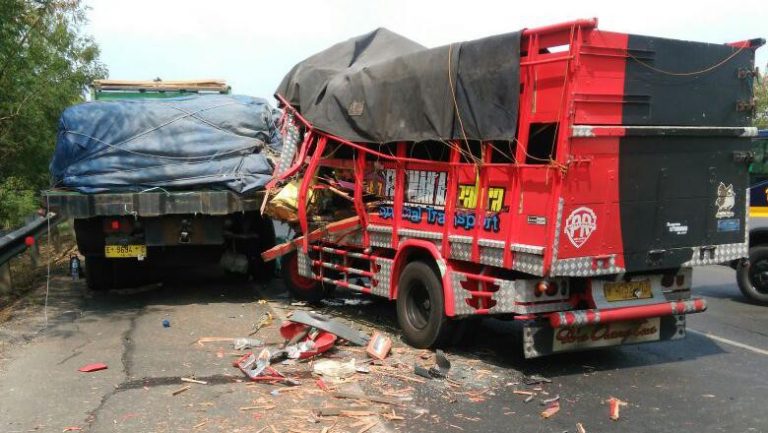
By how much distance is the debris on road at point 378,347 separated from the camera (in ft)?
20.9

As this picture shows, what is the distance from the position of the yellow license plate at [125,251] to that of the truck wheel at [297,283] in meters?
1.86

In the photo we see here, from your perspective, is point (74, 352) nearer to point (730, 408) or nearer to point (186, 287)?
point (186, 287)

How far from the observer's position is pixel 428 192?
6.70 meters

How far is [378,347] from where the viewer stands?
6438 millimetres

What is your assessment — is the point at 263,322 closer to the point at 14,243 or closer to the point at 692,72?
the point at 14,243

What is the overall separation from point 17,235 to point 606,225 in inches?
304

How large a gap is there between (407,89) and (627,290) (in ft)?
9.38

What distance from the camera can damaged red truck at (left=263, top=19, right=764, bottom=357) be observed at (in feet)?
17.6

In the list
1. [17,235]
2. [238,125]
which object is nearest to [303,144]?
[238,125]

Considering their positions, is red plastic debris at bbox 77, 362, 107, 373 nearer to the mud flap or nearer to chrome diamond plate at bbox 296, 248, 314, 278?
chrome diamond plate at bbox 296, 248, 314, 278

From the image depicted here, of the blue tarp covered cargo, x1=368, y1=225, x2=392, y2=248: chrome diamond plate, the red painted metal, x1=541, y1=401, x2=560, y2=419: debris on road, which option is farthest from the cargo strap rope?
the blue tarp covered cargo

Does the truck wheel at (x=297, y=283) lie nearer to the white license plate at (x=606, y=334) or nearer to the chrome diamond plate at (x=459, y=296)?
the chrome diamond plate at (x=459, y=296)

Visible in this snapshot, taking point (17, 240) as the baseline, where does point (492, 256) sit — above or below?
above

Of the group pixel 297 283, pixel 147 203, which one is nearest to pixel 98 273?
pixel 147 203
